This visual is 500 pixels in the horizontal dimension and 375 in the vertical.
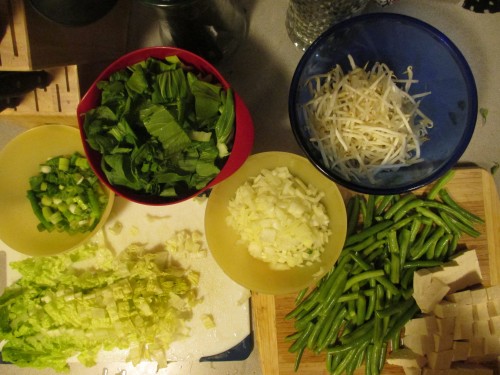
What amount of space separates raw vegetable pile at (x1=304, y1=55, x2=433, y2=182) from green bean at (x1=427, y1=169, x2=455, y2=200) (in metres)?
0.13

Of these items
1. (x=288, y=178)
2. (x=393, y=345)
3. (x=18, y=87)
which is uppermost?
(x=18, y=87)

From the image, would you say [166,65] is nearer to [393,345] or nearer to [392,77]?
[392,77]

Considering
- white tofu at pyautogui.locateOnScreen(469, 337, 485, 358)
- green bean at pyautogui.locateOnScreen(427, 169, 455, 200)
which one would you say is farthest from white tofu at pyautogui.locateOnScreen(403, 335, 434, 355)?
green bean at pyautogui.locateOnScreen(427, 169, 455, 200)

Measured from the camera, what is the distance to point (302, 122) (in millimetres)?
1058

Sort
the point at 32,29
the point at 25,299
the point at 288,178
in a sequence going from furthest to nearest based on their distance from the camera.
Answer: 1. the point at 25,299
2. the point at 288,178
3. the point at 32,29

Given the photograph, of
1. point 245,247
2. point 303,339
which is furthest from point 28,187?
point 303,339

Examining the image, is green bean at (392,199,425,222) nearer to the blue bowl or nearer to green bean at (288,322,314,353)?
the blue bowl

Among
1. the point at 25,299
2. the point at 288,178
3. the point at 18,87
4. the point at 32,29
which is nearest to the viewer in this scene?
the point at 32,29

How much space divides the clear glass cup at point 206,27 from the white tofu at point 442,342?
36.1 inches

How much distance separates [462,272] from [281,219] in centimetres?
50

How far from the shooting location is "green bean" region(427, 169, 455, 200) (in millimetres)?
1136

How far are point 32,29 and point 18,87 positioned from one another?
0.16m

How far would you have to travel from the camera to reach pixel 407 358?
113 cm

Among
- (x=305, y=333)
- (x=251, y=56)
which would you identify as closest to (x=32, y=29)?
(x=251, y=56)
